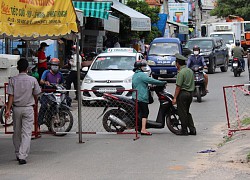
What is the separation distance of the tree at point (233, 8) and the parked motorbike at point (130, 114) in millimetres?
65983

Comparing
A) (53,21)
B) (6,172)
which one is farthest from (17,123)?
(53,21)

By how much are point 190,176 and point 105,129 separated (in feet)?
16.2

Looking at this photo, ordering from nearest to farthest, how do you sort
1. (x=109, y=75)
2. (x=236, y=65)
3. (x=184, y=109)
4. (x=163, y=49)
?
(x=184, y=109) → (x=109, y=75) → (x=163, y=49) → (x=236, y=65)

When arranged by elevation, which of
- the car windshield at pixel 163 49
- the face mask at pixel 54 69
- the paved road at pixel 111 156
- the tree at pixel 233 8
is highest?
the tree at pixel 233 8

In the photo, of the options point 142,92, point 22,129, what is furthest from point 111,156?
point 142,92

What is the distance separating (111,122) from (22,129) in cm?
340

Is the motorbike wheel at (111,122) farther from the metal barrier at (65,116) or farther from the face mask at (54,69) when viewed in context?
the face mask at (54,69)

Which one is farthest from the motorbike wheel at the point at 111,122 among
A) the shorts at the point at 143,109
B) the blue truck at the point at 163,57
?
the blue truck at the point at 163,57

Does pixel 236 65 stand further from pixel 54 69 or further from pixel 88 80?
pixel 54 69

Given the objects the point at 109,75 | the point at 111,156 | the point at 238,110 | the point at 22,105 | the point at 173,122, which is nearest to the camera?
the point at 22,105

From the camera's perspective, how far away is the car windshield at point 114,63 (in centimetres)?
2044

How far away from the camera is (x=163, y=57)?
2858 centimetres

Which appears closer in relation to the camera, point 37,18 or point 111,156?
point 37,18

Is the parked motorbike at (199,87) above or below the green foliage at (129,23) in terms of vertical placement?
below
